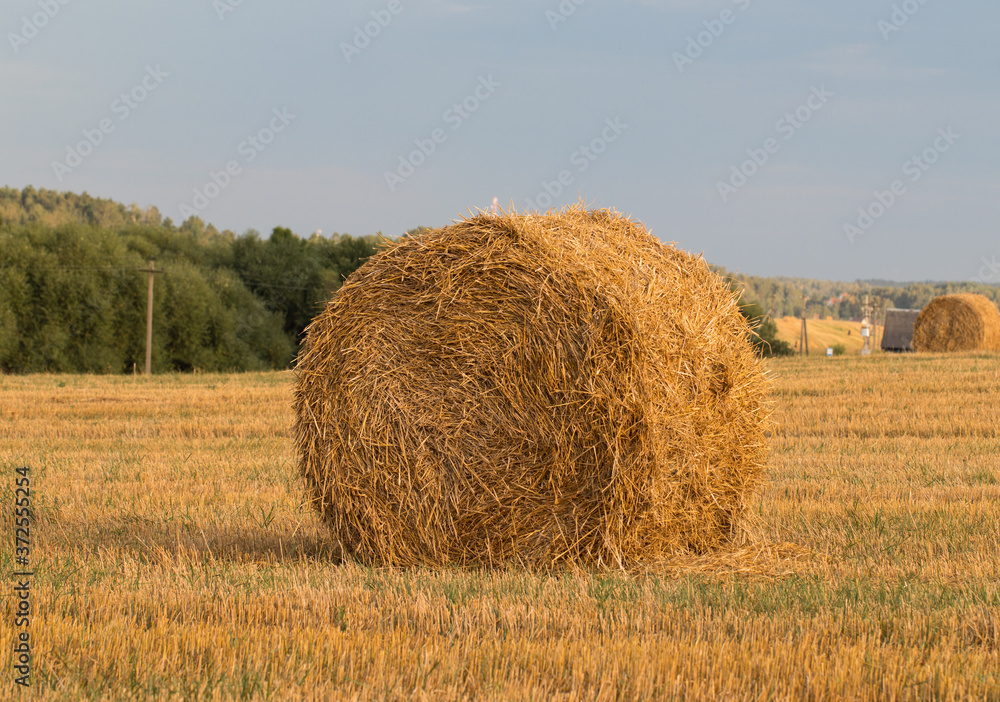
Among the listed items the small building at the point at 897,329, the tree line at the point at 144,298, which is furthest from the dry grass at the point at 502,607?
the small building at the point at 897,329

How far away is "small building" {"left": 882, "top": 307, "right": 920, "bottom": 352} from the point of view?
62944 mm

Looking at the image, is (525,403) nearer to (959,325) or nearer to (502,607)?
(502,607)

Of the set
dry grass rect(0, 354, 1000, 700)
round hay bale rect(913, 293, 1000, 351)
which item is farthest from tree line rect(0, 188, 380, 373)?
dry grass rect(0, 354, 1000, 700)

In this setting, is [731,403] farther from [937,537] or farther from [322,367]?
[322,367]

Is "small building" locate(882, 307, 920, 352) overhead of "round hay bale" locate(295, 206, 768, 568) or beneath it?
overhead

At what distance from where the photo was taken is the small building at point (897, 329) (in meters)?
62.9

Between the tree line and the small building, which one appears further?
the small building

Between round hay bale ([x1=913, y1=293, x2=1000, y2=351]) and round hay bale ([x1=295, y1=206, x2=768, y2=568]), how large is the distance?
30.2m

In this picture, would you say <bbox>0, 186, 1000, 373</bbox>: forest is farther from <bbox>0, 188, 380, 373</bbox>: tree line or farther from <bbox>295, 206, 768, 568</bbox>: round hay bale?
<bbox>295, 206, 768, 568</bbox>: round hay bale

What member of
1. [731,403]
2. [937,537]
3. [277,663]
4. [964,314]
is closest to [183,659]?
[277,663]

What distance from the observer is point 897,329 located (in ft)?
210

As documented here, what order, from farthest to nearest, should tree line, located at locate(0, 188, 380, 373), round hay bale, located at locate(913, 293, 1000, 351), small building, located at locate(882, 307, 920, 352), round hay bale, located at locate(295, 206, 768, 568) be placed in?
1. small building, located at locate(882, 307, 920, 352)
2. tree line, located at locate(0, 188, 380, 373)
3. round hay bale, located at locate(913, 293, 1000, 351)
4. round hay bale, located at locate(295, 206, 768, 568)

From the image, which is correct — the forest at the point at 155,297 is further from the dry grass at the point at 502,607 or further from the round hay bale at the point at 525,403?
the round hay bale at the point at 525,403

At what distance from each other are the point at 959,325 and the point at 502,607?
33015 mm
